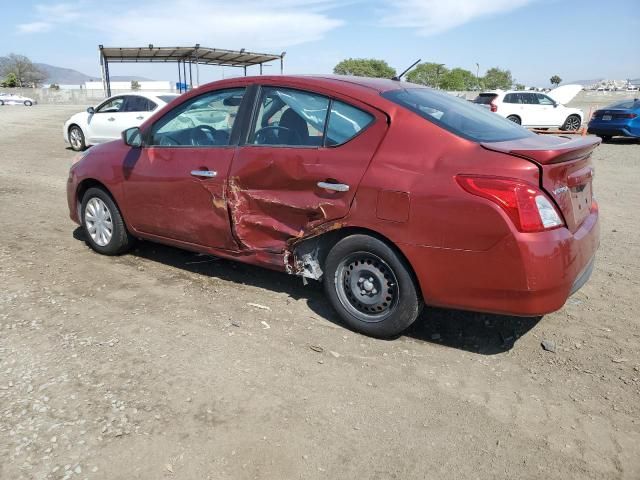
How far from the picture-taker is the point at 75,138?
1369 centimetres

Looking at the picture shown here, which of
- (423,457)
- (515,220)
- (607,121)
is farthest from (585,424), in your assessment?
(607,121)

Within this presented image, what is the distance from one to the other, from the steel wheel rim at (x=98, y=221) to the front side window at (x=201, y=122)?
3.13ft

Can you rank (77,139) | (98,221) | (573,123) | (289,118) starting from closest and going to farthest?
1. (289,118)
2. (98,221)
3. (77,139)
4. (573,123)

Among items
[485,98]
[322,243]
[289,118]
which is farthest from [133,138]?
[485,98]

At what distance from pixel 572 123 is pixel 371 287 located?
63.6 ft

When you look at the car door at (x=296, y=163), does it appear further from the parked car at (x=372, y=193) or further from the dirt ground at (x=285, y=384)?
the dirt ground at (x=285, y=384)

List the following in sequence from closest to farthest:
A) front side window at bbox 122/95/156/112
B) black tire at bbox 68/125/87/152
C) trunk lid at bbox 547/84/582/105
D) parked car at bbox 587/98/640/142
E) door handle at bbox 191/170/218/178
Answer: door handle at bbox 191/170/218/178 < front side window at bbox 122/95/156/112 < black tire at bbox 68/125/87/152 < parked car at bbox 587/98/640/142 < trunk lid at bbox 547/84/582/105

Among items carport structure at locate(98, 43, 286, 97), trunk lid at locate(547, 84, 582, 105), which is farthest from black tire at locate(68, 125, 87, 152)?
trunk lid at locate(547, 84, 582, 105)

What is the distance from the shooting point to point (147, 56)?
23.6m

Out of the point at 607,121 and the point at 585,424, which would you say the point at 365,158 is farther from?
the point at 607,121

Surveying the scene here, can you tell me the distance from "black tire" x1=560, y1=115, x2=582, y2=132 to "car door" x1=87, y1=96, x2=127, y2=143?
1570 centimetres

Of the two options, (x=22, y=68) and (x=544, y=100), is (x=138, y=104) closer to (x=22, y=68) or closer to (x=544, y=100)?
(x=544, y=100)

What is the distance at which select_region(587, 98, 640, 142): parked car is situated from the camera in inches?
639

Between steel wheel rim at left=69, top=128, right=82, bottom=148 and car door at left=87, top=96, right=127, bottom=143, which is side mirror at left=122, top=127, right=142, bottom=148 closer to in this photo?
car door at left=87, top=96, right=127, bottom=143
